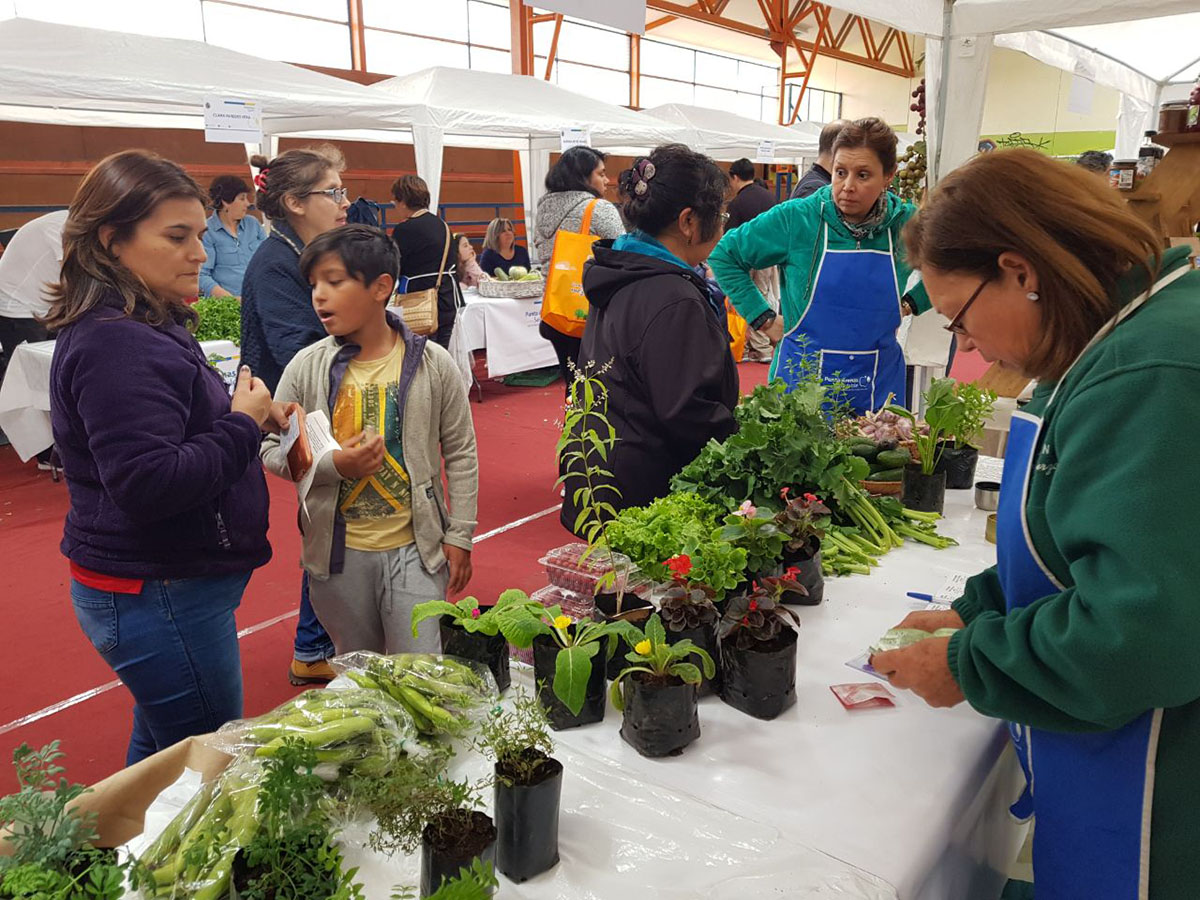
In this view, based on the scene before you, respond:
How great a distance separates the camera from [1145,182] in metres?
3.44

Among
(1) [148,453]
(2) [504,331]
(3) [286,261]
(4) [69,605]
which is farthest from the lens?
(2) [504,331]

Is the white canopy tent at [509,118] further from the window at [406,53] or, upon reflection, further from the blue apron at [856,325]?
the window at [406,53]

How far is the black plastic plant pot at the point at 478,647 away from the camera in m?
1.45

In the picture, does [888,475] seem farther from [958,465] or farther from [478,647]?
[478,647]

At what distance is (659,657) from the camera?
4.32ft

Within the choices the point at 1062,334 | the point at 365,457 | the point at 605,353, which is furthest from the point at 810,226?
the point at 1062,334

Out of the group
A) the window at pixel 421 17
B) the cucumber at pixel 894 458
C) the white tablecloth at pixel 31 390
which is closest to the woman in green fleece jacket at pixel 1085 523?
the cucumber at pixel 894 458

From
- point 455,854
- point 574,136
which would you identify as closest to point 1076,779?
point 455,854

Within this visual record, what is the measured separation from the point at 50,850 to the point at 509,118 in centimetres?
785

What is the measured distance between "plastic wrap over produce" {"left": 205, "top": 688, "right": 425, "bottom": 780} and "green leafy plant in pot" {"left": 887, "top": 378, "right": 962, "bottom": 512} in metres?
1.62

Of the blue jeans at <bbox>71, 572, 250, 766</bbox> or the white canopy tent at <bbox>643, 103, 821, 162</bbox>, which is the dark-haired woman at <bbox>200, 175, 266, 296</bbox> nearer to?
the blue jeans at <bbox>71, 572, 250, 766</bbox>

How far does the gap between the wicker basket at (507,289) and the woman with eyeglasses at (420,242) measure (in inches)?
57.5

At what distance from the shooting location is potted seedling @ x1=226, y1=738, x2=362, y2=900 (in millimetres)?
916

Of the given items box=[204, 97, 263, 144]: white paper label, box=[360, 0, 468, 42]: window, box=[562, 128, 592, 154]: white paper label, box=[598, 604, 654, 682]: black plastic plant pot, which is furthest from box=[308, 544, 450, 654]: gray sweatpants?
box=[360, 0, 468, 42]: window
